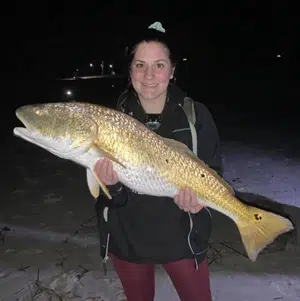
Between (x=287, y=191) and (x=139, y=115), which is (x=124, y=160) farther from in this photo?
(x=287, y=191)

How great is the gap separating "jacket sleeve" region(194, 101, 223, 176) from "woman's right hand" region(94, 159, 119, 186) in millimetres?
544

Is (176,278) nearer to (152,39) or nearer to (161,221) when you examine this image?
(161,221)

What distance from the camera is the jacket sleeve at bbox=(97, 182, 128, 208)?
247 centimetres

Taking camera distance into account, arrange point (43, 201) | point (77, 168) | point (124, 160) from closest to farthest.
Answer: point (124, 160) < point (43, 201) < point (77, 168)

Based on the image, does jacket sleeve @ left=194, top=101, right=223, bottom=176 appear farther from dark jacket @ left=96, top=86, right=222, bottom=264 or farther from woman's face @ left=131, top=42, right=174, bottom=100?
woman's face @ left=131, top=42, right=174, bottom=100

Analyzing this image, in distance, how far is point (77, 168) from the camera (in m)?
8.45

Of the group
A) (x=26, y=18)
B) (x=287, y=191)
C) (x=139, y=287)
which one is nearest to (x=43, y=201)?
(x=287, y=191)

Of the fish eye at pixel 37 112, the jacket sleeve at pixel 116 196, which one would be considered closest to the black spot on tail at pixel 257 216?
the jacket sleeve at pixel 116 196

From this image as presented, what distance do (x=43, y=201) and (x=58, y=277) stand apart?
2.50m

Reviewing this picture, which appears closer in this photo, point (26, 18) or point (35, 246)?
point (35, 246)

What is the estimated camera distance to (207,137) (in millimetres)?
2535

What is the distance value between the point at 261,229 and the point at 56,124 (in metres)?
1.41

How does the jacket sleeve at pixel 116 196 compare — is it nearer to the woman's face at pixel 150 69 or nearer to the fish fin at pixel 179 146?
the fish fin at pixel 179 146

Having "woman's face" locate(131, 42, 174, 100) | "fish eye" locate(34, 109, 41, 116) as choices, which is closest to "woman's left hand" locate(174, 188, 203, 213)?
"woman's face" locate(131, 42, 174, 100)
